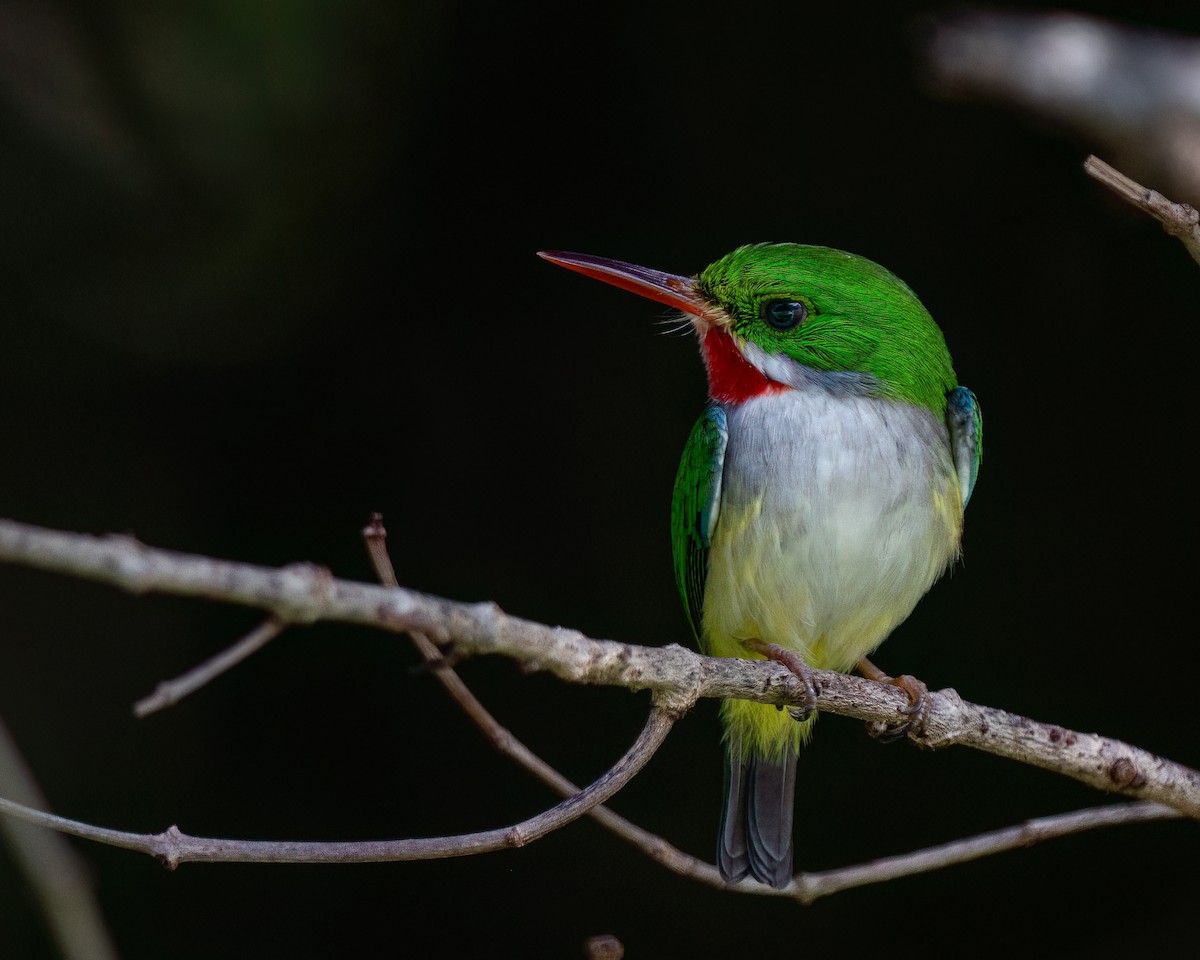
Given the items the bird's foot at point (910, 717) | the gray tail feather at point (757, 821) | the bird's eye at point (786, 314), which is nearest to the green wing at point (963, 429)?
the bird's eye at point (786, 314)

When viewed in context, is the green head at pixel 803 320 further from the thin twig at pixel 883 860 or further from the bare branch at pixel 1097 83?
the bare branch at pixel 1097 83

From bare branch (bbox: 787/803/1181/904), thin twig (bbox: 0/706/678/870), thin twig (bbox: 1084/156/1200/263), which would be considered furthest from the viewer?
bare branch (bbox: 787/803/1181/904)

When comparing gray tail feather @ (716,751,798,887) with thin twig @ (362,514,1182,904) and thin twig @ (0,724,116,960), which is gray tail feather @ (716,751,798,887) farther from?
thin twig @ (0,724,116,960)

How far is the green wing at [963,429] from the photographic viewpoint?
2.87 meters

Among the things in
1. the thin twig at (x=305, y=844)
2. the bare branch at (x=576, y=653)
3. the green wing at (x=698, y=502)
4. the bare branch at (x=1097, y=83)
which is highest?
the bare branch at (x=1097, y=83)

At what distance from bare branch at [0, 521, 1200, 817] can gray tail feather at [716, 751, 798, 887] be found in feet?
2.05

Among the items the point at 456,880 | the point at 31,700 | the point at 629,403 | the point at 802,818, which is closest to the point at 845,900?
the point at 802,818

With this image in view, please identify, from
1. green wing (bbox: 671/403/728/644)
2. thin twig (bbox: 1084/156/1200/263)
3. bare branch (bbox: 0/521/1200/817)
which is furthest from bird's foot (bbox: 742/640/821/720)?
thin twig (bbox: 1084/156/1200/263)

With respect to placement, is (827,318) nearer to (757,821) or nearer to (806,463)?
(806,463)

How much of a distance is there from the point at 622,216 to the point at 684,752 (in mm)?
1715

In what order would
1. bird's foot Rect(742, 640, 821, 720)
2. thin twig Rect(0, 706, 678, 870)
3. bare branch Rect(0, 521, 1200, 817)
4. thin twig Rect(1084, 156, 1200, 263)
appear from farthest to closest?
bird's foot Rect(742, 640, 821, 720) → thin twig Rect(1084, 156, 1200, 263) → thin twig Rect(0, 706, 678, 870) → bare branch Rect(0, 521, 1200, 817)

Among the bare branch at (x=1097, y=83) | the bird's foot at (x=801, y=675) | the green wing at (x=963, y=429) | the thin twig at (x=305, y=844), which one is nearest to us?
the thin twig at (x=305, y=844)

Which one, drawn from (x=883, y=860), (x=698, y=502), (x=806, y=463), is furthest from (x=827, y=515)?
(x=883, y=860)

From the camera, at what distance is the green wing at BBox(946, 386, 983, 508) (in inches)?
113
